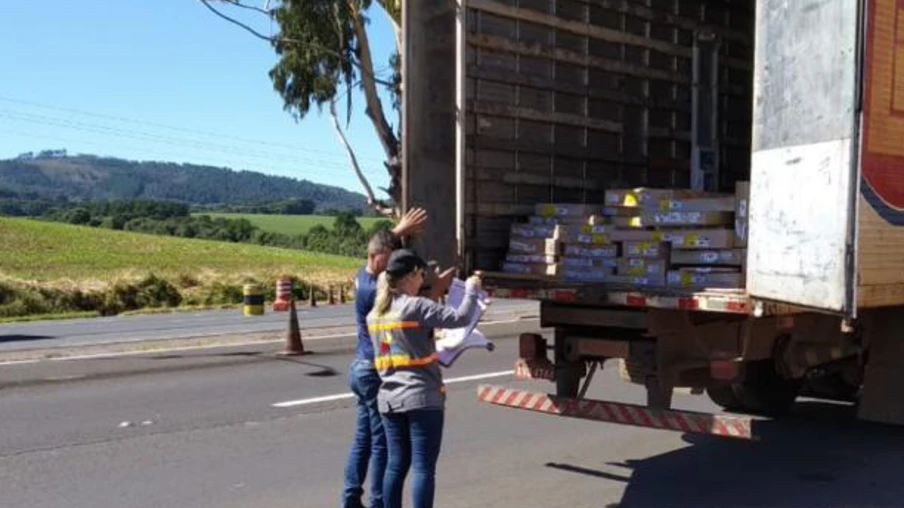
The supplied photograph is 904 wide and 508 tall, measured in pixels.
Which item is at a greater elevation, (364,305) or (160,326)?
(364,305)

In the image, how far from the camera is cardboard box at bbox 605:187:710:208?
6645 mm

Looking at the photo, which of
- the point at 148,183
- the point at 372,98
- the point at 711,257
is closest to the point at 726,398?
the point at 711,257

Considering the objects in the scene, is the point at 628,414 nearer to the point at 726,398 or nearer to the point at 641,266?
the point at 641,266

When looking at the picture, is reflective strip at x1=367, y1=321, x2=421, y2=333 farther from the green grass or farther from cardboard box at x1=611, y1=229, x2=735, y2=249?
the green grass

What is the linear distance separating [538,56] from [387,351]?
3.22 metres

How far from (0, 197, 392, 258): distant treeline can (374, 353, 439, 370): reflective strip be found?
188 feet

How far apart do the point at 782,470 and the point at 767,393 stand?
60.7 inches

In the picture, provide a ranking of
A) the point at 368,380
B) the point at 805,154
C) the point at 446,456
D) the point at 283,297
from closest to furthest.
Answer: the point at 805,154 < the point at 368,380 < the point at 446,456 < the point at 283,297

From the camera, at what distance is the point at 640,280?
6.68 metres

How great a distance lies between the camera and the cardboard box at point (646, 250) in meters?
6.61

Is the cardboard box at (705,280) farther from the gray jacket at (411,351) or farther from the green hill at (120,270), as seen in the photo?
the green hill at (120,270)

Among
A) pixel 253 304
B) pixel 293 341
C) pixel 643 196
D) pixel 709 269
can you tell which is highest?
pixel 643 196

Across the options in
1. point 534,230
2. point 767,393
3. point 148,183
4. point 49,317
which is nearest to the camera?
point 534,230

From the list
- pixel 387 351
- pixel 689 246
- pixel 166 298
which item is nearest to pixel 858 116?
pixel 689 246
